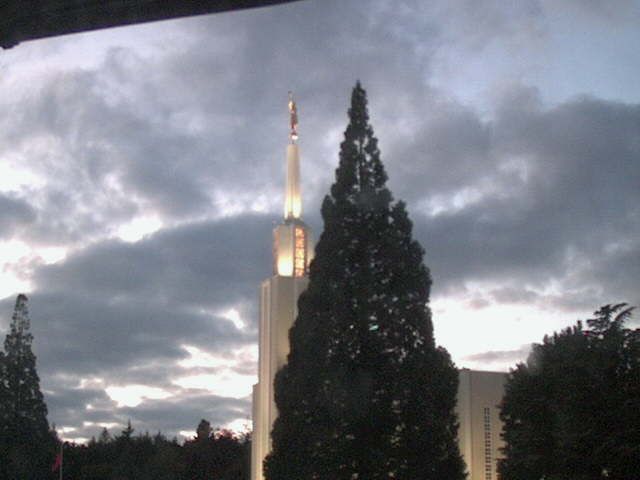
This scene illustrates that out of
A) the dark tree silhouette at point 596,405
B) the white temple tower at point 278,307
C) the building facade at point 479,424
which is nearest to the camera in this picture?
the dark tree silhouette at point 596,405

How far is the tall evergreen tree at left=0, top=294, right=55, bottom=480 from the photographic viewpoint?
44.6 meters

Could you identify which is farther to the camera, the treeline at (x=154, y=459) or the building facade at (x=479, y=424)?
the treeline at (x=154, y=459)

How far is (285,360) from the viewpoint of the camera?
42.3 metres

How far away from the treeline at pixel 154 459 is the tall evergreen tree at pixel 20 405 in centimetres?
1159

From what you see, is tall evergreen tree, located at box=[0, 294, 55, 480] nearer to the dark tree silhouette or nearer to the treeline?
the treeline

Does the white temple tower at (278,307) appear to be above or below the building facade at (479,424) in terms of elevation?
above

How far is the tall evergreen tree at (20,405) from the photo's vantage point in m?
44.6

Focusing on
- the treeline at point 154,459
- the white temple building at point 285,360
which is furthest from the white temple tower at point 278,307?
the treeline at point 154,459

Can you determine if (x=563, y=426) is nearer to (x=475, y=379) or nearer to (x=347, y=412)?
(x=347, y=412)

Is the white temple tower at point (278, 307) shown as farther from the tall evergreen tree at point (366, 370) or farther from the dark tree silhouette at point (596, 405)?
the tall evergreen tree at point (366, 370)

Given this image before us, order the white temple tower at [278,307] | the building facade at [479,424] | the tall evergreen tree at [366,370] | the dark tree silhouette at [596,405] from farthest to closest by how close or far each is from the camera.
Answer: the white temple tower at [278,307], the building facade at [479,424], the dark tree silhouette at [596,405], the tall evergreen tree at [366,370]

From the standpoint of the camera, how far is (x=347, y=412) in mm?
22047

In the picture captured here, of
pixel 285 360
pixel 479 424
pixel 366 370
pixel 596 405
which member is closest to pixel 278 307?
pixel 285 360

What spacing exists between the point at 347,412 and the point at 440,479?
8.96ft
